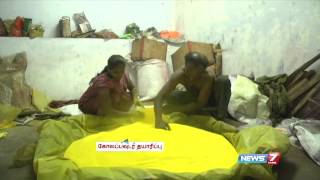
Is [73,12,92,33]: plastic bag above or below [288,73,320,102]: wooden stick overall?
above

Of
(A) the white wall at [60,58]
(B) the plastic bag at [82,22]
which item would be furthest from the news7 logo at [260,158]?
(B) the plastic bag at [82,22]

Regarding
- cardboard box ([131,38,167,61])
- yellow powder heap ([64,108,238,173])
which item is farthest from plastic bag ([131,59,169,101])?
yellow powder heap ([64,108,238,173])

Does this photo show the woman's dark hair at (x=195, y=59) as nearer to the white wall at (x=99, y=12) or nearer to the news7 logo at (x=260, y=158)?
the news7 logo at (x=260, y=158)

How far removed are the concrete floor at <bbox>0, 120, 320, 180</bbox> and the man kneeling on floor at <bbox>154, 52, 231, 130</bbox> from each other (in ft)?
2.02

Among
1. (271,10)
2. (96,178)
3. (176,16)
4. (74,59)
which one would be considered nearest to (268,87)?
(271,10)

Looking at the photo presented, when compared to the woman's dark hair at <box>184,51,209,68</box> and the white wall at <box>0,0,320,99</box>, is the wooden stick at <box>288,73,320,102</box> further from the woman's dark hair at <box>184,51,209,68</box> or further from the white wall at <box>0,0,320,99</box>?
the woman's dark hair at <box>184,51,209,68</box>

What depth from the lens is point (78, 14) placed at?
3506 millimetres

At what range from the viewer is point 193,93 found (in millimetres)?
2566

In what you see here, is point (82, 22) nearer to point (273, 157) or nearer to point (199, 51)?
point (199, 51)

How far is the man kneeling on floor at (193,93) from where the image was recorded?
2.22m

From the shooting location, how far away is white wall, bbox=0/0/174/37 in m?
3.38

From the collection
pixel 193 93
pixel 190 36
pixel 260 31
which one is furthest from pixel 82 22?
pixel 260 31

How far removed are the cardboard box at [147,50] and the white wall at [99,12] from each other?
0.28 meters

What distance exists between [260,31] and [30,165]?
7.38 feet
